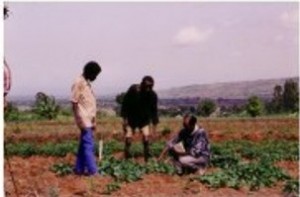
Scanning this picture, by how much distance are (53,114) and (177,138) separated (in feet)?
86.0

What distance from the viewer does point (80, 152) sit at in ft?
28.0

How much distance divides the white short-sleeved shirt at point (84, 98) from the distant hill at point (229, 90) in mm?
108365

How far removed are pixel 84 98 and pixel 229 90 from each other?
411 ft

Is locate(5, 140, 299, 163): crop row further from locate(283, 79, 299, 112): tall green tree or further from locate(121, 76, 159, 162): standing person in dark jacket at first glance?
locate(283, 79, 299, 112): tall green tree

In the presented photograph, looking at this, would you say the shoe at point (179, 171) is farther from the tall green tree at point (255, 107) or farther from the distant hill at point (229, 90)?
the distant hill at point (229, 90)

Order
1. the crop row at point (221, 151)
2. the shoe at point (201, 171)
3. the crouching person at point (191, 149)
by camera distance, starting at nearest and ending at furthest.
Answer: the shoe at point (201, 171) → the crouching person at point (191, 149) → the crop row at point (221, 151)

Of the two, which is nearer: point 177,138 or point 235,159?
point 177,138

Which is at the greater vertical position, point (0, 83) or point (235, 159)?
point (0, 83)

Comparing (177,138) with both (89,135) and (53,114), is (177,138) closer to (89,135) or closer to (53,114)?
(89,135)

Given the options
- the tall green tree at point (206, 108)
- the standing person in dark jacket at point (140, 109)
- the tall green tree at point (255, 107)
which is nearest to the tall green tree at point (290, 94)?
the tall green tree at point (206, 108)

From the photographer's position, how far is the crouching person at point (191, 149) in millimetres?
9008

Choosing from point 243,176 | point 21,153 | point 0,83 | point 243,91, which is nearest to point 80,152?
point 243,176

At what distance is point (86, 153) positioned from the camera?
845 cm

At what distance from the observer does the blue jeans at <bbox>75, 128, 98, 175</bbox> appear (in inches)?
332
